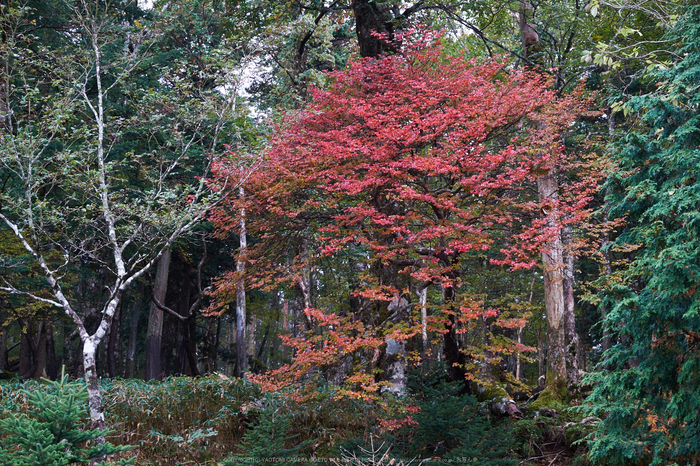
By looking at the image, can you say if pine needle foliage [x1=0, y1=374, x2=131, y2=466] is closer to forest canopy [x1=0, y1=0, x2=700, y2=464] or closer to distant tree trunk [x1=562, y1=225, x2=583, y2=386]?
forest canopy [x1=0, y1=0, x2=700, y2=464]

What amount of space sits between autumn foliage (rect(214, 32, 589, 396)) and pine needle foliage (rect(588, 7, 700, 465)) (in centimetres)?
108

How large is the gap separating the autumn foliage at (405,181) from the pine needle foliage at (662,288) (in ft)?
3.54

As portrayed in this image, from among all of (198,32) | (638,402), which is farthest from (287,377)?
(198,32)

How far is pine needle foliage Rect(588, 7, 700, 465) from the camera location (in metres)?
5.21

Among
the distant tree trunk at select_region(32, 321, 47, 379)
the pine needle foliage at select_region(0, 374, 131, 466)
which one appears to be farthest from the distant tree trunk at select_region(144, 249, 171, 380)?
the pine needle foliage at select_region(0, 374, 131, 466)

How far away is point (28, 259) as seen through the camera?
10516mm

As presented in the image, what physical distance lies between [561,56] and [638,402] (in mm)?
7983

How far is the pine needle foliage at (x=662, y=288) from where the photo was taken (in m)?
5.21

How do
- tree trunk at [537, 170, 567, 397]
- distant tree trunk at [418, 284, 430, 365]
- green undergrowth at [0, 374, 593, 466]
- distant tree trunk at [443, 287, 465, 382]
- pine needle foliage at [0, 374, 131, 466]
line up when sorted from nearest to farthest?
pine needle foliage at [0, 374, 131, 466]
green undergrowth at [0, 374, 593, 466]
distant tree trunk at [418, 284, 430, 365]
distant tree trunk at [443, 287, 465, 382]
tree trunk at [537, 170, 567, 397]

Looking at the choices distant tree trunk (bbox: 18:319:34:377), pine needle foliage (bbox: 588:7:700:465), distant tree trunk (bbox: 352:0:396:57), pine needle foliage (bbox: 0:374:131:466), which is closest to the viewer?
pine needle foliage (bbox: 0:374:131:466)

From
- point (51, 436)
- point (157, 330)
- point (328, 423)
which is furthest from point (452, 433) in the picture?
point (157, 330)

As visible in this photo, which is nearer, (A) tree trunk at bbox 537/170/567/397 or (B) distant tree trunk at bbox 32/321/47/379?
(A) tree trunk at bbox 537/170/567/397

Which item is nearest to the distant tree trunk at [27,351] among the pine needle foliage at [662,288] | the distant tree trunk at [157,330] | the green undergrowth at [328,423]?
the distant tree trunk at [157,330]

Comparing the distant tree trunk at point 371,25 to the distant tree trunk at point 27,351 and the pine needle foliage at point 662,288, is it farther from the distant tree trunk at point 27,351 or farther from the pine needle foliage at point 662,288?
the distant tree trunk at point 27,351
